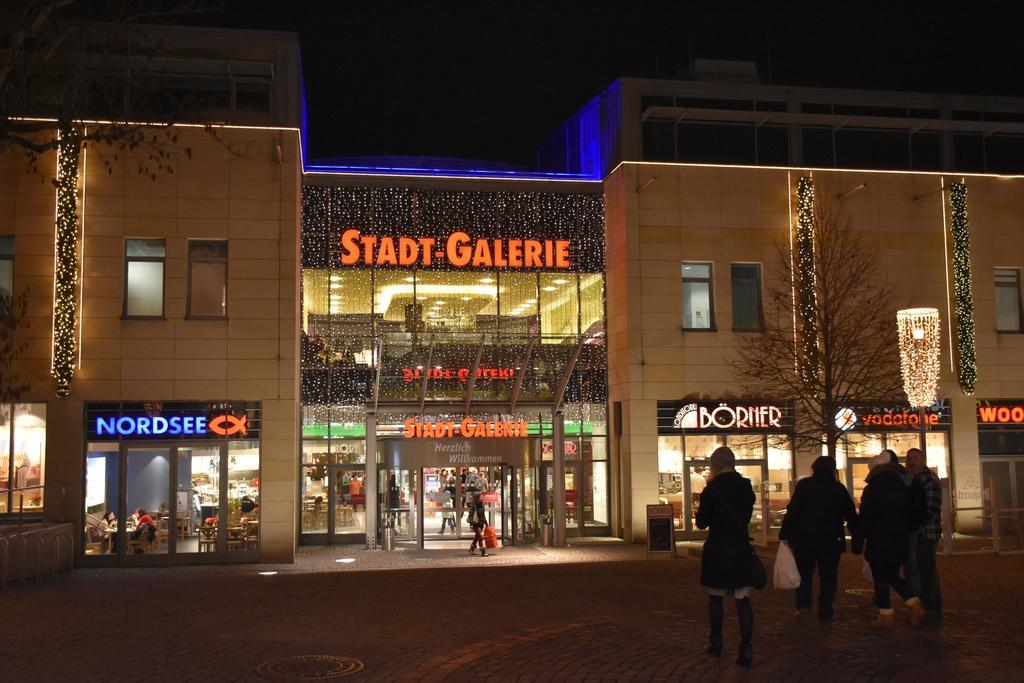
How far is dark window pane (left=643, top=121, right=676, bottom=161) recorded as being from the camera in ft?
75.9

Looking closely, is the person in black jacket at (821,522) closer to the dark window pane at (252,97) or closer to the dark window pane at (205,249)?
the dark window pane at (205,249)

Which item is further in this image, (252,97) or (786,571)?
(252,97)

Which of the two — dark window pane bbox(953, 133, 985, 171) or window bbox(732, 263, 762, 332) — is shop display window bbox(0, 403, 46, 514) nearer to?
window bbox(732, 263, 762, 332)

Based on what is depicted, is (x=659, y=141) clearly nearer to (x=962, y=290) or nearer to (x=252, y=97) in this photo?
(x=962, y=290)

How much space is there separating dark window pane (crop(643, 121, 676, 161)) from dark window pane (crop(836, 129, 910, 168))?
428 centimetres

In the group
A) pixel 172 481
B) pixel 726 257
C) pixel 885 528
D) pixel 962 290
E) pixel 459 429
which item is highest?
pixel 726 257

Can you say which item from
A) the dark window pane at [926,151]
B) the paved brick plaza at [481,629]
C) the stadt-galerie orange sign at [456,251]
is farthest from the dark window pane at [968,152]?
the paved brick plaza at [481,629]

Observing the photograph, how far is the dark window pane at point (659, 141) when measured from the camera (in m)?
23.1

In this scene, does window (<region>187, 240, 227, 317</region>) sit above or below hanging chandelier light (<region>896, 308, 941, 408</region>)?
above

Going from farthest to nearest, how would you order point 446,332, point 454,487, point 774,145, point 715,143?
point 774,145 < point 715,143 < point 446,332 < point 454,487

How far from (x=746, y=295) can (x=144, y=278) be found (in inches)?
530

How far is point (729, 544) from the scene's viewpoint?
8.59 meters

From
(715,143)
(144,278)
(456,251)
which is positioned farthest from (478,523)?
(715,143)

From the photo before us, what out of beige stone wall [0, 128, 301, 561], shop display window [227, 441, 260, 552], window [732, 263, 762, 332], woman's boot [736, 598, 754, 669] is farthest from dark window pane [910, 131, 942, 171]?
woman's boot [736, 598, 754, 669]
